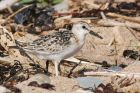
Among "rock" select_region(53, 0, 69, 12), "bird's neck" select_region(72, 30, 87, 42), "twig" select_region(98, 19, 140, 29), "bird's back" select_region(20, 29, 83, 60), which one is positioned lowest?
"bird's back" select_region(20, 29, 83, 60)

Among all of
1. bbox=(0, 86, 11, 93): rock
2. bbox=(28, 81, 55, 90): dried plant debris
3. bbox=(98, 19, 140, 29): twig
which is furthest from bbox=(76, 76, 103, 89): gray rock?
bbox=(98, 19, 140, 29): twig

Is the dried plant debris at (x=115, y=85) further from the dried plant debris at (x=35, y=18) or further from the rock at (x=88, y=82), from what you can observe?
the dried plant debris at (x=35, y=18)

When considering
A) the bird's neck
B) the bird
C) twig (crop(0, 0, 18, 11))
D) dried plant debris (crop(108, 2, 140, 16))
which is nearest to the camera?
the bird

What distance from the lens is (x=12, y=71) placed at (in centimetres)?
765

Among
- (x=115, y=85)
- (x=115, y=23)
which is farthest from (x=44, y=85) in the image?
(x=115, y=23)

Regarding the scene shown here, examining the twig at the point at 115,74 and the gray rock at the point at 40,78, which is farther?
the twig at the point at 115,74

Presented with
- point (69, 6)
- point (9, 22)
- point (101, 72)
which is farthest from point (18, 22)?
point (101, 72)

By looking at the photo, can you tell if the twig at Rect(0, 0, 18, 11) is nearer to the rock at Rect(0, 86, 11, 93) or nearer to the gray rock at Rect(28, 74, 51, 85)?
the gray rock at Rect(28, 74, 51, 85)

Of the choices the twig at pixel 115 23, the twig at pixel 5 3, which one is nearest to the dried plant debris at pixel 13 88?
the twig at pixel 115 23

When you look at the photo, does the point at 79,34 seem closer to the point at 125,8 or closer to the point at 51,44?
the point at 51,44

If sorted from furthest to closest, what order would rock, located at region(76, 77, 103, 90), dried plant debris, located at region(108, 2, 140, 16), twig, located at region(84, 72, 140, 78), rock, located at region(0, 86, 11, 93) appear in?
dried plant debris, located at region(108, 2, 140, 16) → twig, located at region(84, 72, 140, 78) → rock, located at region(76, 77, 103, 90) → rock, located at region(0, 86, 11, 93)

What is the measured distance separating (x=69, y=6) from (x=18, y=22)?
63.6 inches

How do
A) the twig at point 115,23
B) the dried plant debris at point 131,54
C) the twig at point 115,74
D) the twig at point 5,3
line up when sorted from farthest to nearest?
1. the twig at point 5,3
2. the twig at point 115,23
3. the dried plant debris at point 131,54
4. the twig at point 115,74

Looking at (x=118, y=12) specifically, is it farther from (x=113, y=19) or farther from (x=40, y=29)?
(x=40, y=29)
